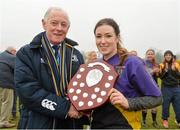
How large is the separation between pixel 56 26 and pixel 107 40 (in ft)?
1.79

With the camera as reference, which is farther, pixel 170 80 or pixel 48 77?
pixel 170 80

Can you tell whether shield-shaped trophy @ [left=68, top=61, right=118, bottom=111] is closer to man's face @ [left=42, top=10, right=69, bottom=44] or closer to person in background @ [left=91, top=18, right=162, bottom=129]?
person in background @ [left=91, top=18, right=162, bottom=129]

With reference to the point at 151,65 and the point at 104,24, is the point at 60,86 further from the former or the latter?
the point at 151,65

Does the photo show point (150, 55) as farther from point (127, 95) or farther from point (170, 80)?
point (127, 95)

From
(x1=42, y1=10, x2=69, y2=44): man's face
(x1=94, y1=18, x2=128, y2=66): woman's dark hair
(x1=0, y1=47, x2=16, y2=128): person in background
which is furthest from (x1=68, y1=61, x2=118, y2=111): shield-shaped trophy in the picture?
(x1=0, y1=47, x2=16, y2=128): person in background

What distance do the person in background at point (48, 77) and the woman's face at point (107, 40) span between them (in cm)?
42

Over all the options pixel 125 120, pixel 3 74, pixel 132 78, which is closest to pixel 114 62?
pixel 132 78

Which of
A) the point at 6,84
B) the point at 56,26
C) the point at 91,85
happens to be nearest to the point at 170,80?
the point at 6,84

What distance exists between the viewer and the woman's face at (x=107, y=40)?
312 cm

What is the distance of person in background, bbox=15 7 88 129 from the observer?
3.19 meters

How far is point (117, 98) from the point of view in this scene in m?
2.85

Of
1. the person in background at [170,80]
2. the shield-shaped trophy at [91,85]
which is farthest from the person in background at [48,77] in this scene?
the person in background at [170,80]

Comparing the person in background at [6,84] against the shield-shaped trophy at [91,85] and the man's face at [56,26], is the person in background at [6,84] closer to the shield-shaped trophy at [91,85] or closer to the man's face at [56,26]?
the man's face at [56,26]

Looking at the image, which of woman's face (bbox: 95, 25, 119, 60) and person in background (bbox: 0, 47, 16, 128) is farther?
person in background (bbox: 0, 47, 16, 128)
